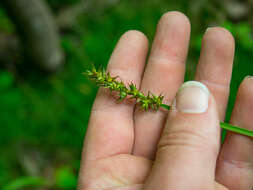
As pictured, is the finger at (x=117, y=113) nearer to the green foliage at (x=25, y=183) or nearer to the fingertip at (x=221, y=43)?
the fingertip at (x=221, y=43)

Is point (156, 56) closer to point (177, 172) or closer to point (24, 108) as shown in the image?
point (177, 172)

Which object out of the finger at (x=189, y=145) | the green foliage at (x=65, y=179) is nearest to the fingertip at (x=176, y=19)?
the finger at (x=189, y=145)

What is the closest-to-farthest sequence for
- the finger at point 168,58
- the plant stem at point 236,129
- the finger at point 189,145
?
1. the finger at point 189,145
2. the plant stem at point 236,129
3. the finger at point 168,58

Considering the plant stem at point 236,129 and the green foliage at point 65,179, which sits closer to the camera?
the plant stem at point 236,129

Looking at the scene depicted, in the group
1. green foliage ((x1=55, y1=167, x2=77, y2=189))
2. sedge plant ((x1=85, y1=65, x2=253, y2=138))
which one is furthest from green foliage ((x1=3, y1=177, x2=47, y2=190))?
sedge plant ((x1=85, y1=65, x2=253, y2=138))


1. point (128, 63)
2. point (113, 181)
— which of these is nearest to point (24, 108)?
point (128, 63)

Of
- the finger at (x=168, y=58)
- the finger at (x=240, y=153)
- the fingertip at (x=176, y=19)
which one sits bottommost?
the finger at (x=240, y=153)

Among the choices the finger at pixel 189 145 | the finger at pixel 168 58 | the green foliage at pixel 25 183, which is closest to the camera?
the finger at pixel 189 145
